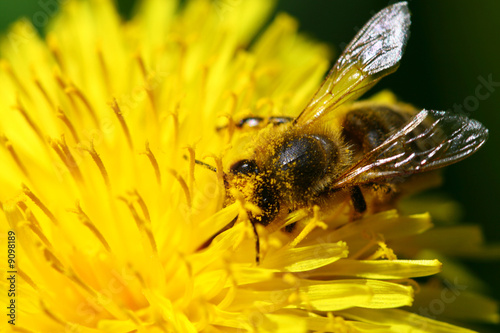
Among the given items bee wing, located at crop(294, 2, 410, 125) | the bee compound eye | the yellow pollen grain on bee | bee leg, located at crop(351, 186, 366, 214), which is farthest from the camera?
bee wing, located at crop(294, 2, 410, 125)

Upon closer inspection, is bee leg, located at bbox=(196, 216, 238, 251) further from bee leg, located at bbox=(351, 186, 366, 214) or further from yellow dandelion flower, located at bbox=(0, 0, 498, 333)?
bee leg, located at bbox=(351, 186, 366, 214)

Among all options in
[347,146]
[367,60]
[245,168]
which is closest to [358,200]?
[347,146]

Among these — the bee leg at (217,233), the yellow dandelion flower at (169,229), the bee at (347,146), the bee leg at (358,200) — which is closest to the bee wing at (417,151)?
the bee at (347,146)

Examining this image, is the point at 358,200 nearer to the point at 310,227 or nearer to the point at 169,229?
the point at 310,227

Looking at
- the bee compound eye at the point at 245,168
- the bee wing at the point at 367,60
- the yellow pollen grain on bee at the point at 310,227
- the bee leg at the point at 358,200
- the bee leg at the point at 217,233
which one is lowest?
the yellow pollen grain on bee at the point at 310,227

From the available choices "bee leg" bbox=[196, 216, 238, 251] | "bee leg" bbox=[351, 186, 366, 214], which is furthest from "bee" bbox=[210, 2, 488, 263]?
"bee leg" bbox=[196, 216, 238, 251]

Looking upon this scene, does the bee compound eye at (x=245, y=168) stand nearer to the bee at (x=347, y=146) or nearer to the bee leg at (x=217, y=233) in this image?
the bee at (x=347, y=146)

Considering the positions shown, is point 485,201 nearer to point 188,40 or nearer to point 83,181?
point 188,40
